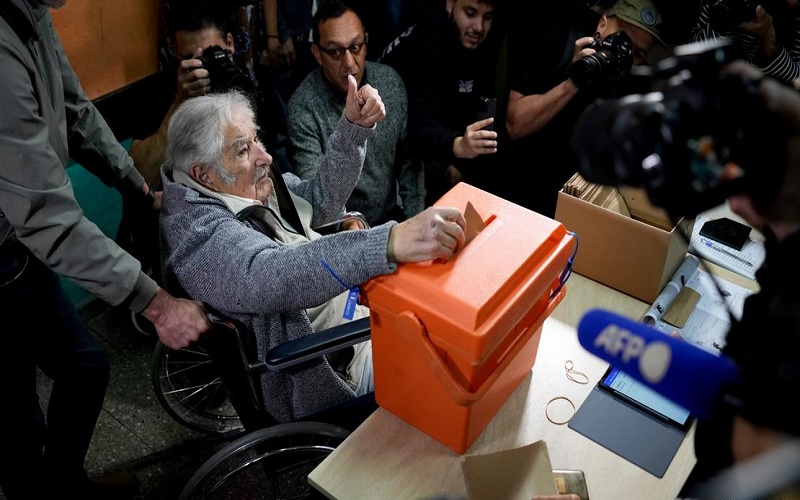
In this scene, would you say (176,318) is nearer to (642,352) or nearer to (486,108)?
(642,352)

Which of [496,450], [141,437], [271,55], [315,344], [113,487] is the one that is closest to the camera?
[496,450]

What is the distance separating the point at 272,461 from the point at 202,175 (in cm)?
81

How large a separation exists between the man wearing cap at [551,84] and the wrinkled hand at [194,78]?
1.17 meters

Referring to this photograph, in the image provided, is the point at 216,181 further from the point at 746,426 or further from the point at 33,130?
the point at 746,426

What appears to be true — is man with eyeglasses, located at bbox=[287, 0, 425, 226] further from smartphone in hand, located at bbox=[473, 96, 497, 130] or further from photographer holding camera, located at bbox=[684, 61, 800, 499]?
photographer holding camera, located at bbox=[684, 61, 800, 499]

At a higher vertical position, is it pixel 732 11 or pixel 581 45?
pixel 732 11

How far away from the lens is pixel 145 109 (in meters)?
2.90

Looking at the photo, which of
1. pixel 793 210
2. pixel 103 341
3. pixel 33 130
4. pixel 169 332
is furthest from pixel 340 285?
pixel 103 341

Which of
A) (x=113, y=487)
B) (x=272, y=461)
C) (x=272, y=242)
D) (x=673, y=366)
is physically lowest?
(x=113, y=487)

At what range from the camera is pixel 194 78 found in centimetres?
230

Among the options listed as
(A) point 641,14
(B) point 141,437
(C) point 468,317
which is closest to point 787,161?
(C) point 468,317

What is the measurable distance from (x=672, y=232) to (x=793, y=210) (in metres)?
0.98

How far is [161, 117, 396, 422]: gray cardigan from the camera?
150 centimetres

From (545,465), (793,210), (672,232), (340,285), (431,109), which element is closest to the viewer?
(793,210)
